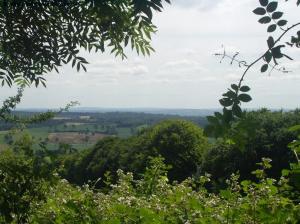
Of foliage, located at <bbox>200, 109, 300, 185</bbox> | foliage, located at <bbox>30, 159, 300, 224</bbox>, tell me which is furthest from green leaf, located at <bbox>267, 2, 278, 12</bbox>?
foliage, located at <bbox>200, 109, 300, 185</bbox>

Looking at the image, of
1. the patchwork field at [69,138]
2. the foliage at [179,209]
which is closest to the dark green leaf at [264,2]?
the patchwork field at [69,138]

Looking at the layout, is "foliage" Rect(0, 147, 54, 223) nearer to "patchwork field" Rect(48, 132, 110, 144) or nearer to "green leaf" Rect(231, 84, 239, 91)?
"patchwork field" Rect(48, 132, 110, 144)

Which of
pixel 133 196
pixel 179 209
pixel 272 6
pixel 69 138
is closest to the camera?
pixel 272 6

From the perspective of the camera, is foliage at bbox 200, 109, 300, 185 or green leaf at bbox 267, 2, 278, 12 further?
foliage at bbox 200, 109, 300, 185

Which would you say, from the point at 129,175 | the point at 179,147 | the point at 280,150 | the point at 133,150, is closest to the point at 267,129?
the point at 280,150

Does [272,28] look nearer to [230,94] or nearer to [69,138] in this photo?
[230,94]

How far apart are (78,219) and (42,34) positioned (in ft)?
7.16

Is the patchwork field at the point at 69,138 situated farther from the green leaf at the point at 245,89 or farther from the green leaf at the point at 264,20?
the green leaf at the point at 264,20

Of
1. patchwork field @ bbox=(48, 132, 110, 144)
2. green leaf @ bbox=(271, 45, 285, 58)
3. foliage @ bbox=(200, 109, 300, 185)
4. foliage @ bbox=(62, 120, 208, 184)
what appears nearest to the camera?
green leaf @ bbox=(271, 45, 285, 58)

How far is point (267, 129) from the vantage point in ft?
156

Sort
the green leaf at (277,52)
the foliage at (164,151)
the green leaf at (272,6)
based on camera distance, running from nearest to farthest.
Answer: the green leaf at (277,52) < the green leaf at (272,6) < the foliage at (164,151)

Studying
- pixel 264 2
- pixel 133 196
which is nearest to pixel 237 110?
pixel 264 2

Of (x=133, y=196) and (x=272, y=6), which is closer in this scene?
(x=272, y=6)

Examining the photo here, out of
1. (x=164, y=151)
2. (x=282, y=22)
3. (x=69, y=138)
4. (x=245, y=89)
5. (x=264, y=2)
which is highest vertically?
(x=264, y=2)
